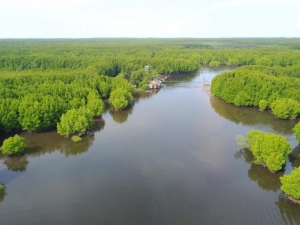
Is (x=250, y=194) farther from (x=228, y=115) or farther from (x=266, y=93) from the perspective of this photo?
(x=266, y=93)

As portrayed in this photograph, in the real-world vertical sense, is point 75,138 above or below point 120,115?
above

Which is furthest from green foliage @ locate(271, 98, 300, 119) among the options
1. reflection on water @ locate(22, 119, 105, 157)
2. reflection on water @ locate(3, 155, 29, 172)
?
reflection on water @ locate(3, 155, 29, 172)

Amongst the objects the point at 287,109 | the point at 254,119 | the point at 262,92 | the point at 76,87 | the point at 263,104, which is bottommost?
the point at 254,119

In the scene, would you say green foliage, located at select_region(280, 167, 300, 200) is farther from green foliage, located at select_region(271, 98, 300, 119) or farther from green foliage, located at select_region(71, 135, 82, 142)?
green foliage, located at select_region(71, 135, 82, 142)

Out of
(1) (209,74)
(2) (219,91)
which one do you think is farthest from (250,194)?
(1) (209,74)

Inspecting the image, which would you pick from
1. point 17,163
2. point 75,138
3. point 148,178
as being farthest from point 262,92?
point 17,163

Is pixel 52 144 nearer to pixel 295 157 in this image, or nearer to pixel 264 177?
pixel 264 177
